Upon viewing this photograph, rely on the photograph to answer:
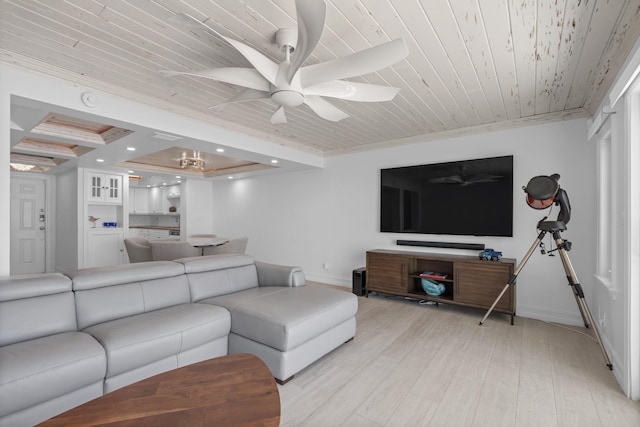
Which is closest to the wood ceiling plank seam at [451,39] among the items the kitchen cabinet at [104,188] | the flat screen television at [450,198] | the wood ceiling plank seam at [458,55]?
the wood ceiling plank seam at [458,55]

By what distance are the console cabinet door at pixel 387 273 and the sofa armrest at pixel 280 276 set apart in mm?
1438

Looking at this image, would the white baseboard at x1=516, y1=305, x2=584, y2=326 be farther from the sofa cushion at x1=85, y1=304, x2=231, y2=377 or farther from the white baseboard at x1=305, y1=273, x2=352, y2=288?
the sofa cushion at x1=85, y1=304, x2=231, y2=377

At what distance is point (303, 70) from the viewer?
186 centimetres

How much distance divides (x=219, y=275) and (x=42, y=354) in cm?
148

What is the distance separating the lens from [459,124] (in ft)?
12.6

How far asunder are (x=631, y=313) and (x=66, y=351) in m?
3.44

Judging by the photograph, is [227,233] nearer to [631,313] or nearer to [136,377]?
[136,377]

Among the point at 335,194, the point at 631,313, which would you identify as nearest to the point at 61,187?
the point at 335,194

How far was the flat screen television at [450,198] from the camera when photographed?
146 inches

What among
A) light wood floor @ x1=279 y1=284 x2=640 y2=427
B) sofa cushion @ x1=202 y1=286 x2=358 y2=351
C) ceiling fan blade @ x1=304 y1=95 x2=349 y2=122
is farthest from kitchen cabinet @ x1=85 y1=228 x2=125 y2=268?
ceiling fan blade @ x1=304 y1=95 x2=349 y2=122

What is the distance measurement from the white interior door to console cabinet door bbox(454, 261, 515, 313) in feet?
25.8

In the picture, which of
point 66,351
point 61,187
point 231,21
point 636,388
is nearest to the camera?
point 66,351

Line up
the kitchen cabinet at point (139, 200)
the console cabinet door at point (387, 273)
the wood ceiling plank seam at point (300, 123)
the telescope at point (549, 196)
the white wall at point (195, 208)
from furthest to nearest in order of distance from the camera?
the kitchen cabinet at point (139, 200) → the white wall at point (195, 208) → the console cabinet door at point (387, 273) → the wood ceiling plank seam at point (300, 123) → the telescope at point (549, 196)

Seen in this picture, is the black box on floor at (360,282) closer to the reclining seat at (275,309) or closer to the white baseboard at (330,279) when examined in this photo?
the white baseboard at (330,279)
